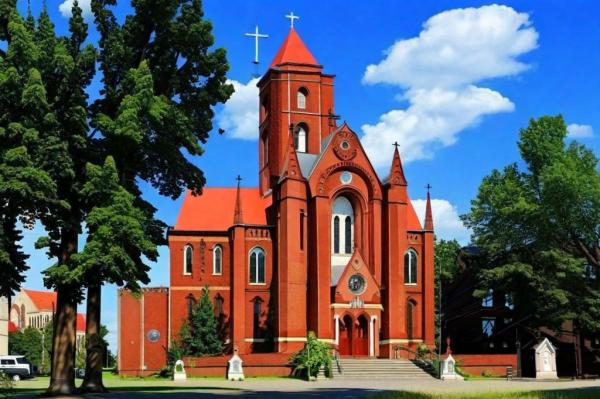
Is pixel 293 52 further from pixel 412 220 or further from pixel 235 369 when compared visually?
pixel 235 369

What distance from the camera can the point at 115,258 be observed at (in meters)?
28.8

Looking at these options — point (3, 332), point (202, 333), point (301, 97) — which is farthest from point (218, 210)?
point (3, 332)

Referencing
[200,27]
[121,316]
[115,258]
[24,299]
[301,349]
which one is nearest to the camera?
[115,258]

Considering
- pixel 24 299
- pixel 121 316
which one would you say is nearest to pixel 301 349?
pixel 121 316

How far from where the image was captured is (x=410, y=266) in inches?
2327

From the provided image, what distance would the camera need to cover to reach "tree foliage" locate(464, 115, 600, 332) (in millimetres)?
51438

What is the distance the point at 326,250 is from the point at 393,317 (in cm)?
581

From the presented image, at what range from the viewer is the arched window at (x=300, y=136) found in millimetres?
61688

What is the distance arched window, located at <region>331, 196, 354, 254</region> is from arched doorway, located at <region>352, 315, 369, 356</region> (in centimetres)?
460

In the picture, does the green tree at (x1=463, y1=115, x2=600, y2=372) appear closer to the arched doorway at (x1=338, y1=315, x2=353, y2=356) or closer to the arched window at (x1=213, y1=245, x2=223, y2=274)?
the arched doorway at (x1=338, y1=315, x2=353, y2=356)

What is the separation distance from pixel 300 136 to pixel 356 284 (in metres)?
12.5

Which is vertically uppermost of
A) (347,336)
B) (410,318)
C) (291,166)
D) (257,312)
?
(291,166)

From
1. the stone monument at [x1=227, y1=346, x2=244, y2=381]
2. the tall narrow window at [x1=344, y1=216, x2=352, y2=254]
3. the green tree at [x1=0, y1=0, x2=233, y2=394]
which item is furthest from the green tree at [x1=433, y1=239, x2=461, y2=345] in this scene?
the green tree at [x1=0, y1=0, x2=233, y2=394]

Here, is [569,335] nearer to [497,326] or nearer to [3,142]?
[497,326]
